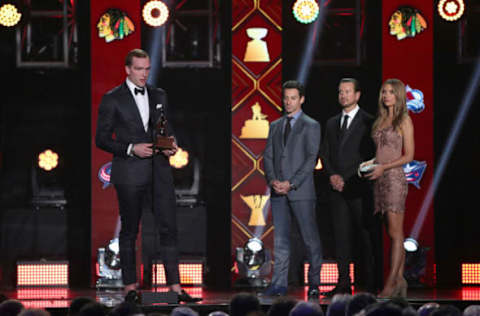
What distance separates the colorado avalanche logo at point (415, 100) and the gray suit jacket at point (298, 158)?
59.8 inches

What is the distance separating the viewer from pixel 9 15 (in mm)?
7297

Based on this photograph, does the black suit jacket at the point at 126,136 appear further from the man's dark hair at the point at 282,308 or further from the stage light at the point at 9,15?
the stage light at the point at 9,15

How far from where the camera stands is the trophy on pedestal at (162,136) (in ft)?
17.2

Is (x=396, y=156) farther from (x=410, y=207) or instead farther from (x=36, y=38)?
(x=36, y=38)

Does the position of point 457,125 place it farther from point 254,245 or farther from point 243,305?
point 243,305

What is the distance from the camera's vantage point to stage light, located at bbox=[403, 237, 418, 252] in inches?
278

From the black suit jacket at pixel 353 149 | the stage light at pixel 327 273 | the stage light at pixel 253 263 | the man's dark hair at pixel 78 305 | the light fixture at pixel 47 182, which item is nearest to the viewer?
the man's dark hair at pixel 78 305

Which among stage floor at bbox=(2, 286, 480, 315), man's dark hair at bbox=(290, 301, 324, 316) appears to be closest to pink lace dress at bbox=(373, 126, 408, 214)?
stage floor at bbox=(2, 286, 480, 315)

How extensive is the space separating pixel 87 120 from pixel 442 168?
3.15m

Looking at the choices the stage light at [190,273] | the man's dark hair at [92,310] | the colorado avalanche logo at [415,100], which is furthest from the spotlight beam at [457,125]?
the man's dark hair at [92,310]

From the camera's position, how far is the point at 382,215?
5926 millimetres

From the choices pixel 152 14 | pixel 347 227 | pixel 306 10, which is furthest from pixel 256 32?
pixel 347 227

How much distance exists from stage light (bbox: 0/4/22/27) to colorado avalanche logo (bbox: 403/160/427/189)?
3603mm

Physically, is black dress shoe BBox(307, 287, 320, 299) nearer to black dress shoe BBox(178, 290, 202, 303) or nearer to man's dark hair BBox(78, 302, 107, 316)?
black dress shoe BBox(178, 290, 202, 303)
